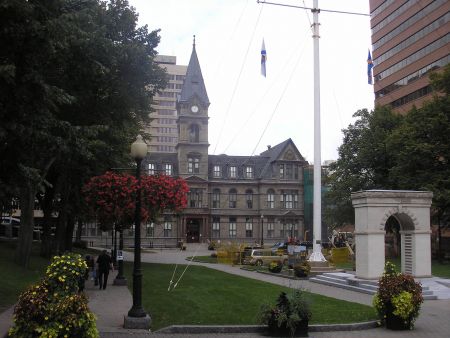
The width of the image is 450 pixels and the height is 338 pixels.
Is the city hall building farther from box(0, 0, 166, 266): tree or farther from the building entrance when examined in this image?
box(0, 0, 166, 266): tree

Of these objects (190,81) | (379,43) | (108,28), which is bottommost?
(108,28)

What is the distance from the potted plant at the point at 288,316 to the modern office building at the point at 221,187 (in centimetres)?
6582

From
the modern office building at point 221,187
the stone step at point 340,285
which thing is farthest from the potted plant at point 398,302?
the modern office building at point 221,187

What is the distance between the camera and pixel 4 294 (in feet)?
63.2

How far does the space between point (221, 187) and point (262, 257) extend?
39489mm

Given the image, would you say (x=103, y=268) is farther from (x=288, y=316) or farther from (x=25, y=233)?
(x=288, y=316)

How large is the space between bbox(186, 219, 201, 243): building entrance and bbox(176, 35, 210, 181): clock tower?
678cm

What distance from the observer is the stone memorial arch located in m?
23.7

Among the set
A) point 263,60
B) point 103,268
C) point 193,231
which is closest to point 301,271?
point 103,268

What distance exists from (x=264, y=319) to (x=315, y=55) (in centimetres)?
2216

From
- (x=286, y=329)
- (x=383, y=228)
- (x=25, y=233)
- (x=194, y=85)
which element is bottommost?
(x=286, y=329)

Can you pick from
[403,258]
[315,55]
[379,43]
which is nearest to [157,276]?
[403,258]

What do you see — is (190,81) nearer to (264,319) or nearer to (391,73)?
(391,73)

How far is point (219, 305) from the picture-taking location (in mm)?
17016
